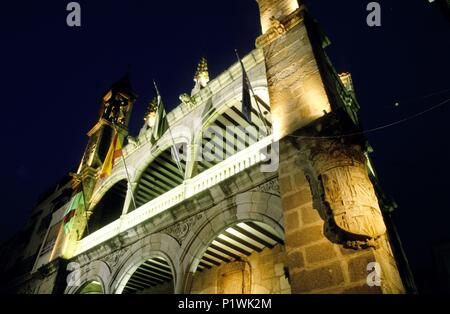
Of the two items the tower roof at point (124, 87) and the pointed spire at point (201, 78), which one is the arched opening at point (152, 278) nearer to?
the pointed spire at point (201, 78)

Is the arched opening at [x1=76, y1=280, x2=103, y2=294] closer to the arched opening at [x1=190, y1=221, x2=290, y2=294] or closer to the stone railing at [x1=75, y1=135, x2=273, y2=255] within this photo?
the stone railing at [x1=75, y1=135, x2=273, y2=255]

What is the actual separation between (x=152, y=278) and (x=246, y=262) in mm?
3754

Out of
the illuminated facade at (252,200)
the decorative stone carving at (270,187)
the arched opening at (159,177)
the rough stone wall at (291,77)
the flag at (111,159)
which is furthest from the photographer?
the arched opening at (159,177)

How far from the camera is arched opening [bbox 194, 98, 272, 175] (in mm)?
10914

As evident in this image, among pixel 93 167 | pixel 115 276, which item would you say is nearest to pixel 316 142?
pixel 115 276

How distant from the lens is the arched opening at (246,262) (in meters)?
8.42

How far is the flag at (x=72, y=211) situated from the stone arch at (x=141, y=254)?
4389 millimetres

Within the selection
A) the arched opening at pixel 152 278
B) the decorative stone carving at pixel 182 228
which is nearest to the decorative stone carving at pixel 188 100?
the decorative stone carving at pixel 182 228

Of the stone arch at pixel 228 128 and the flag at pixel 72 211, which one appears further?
the flag at pixel 72 211

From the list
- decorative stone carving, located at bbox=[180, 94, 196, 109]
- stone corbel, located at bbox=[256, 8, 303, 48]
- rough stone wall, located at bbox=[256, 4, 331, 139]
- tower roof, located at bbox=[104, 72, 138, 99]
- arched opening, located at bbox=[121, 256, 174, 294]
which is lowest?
arched opening, located at bbox=[121, 256, 174, 294]

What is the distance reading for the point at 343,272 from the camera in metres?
4.45

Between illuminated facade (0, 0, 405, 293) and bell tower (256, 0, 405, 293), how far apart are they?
20 mm

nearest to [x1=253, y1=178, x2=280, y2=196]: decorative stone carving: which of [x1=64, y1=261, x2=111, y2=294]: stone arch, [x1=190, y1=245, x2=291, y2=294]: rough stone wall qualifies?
[x1=190, y1=245, x2=291, y2=294]: rough stone wall
